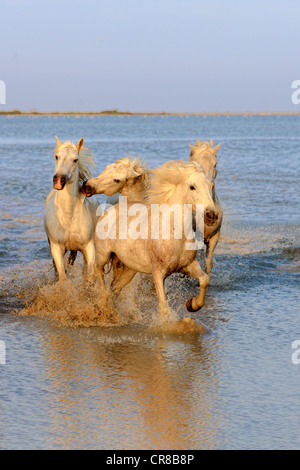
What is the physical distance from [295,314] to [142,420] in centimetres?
329

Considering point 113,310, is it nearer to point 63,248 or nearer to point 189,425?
point 63,248

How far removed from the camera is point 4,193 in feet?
71.5

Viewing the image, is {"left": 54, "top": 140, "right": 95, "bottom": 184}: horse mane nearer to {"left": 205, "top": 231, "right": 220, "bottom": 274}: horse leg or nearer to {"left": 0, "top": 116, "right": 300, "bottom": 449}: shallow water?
{"left": 0, "top": 116, "right": 300, "bottom": 449}: shallow water

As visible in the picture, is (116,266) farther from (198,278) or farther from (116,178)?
(198,278)

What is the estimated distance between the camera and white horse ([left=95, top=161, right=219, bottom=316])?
684cm

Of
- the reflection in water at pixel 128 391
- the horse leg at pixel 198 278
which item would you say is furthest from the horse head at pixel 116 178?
the reflection in water at pixel 128 391

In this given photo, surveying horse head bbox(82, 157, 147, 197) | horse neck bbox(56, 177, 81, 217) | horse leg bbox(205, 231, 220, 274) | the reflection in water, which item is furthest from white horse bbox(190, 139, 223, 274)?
the reflection in water

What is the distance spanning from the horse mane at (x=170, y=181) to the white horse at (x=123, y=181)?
1.32 feet

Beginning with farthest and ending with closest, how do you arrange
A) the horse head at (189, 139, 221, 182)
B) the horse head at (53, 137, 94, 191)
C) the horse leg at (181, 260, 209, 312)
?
the horse head at (189, 139, 221, 182)
the horse head at (53, 137, 94, 191)
the horse leg at (181, 260, 209, 312)

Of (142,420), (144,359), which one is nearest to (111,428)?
(142,420)

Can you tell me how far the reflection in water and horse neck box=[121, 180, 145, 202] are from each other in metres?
1.36

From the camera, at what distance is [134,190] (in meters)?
7.92

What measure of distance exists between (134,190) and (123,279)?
922mm
